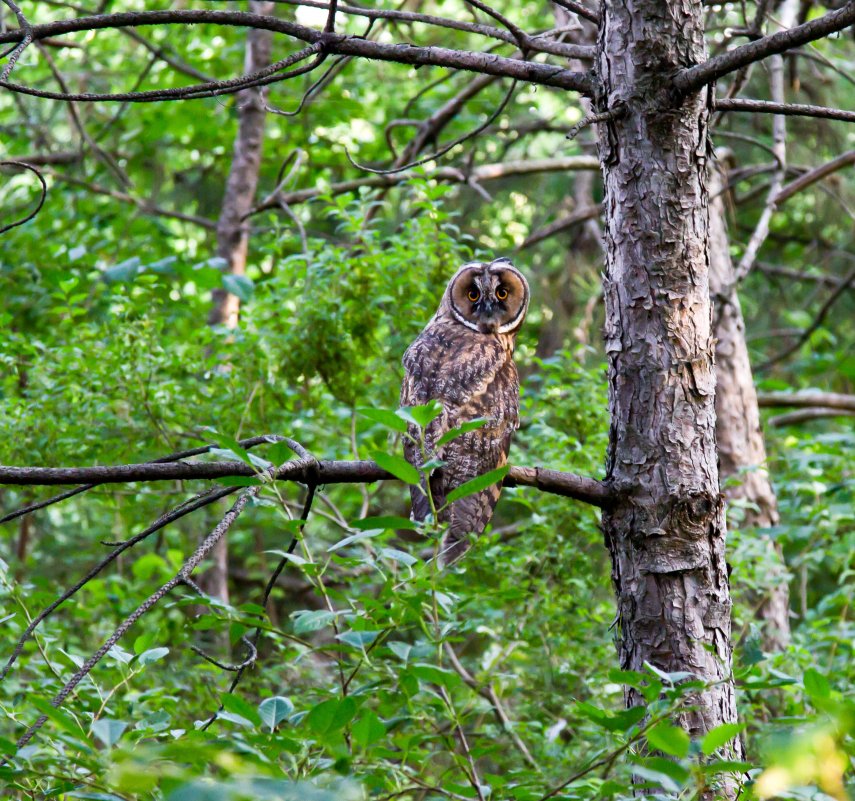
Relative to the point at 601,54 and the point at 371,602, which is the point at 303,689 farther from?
the point at 601,54

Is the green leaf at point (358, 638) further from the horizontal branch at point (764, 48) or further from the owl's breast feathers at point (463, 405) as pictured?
the owl's breast feathers at point (463, 405)

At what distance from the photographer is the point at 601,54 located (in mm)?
2402

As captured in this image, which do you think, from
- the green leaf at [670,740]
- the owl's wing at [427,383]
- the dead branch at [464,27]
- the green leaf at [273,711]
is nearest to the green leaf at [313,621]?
the green leaf at [273,711]

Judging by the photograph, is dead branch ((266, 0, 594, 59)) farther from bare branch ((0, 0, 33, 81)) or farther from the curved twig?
bare branch ((0, 0, 33, 81))

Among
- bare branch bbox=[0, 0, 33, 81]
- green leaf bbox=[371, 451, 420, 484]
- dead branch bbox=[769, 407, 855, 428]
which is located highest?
bare branch bbox=[0, 0, 33, 81]

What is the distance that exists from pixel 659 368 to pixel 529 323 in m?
5.10

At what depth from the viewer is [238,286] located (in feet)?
13.7

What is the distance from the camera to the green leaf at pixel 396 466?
4.74 feet

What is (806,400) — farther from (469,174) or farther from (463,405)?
(463,405)

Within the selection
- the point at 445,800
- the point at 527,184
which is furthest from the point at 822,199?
the point at 445,800

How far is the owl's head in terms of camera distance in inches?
158

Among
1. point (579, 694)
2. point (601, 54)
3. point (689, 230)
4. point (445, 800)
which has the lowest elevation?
point (579, 694)

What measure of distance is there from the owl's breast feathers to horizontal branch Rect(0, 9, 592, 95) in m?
1.37

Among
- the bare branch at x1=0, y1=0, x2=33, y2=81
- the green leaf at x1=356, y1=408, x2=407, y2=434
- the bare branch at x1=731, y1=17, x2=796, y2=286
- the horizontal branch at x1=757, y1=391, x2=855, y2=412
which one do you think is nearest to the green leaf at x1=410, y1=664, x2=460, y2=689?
the green leaf at x1=356, y1=408, x2=407, y2=434
